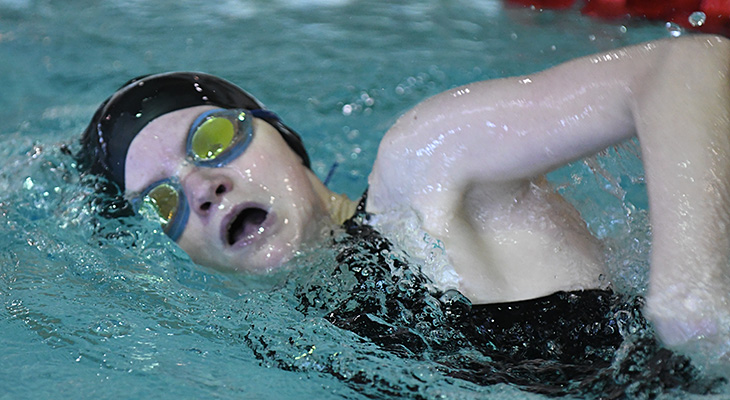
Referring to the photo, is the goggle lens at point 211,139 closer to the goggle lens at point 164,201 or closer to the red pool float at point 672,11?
the goggle lens at point 164,201

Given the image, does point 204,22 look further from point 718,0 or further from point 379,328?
point 379,328

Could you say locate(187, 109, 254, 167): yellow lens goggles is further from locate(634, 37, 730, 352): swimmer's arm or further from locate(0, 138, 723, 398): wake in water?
locate(634, 37, 730, 352): swimmer's arm

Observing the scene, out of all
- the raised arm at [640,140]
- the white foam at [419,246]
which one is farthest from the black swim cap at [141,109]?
the raised arm at [640,140]

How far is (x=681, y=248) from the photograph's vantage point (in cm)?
96

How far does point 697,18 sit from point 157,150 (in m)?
2.52

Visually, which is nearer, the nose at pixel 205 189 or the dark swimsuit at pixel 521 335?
the dark swimsuit at pixel 521 335

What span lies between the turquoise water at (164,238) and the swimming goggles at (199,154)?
4.7 inches

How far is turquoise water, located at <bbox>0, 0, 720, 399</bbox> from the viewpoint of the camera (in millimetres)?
1340

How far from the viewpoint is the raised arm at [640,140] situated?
96cm

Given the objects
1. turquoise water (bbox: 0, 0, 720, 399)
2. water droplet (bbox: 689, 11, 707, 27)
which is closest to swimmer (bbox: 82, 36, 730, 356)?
turquoise water (bbox: 0, 0, 720, 399)

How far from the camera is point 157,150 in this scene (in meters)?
1.67

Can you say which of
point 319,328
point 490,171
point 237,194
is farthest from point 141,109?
point 490,171

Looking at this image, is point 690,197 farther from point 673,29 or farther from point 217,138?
point 673,29

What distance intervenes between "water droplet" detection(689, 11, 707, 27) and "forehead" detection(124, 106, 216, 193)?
7.84 feet
